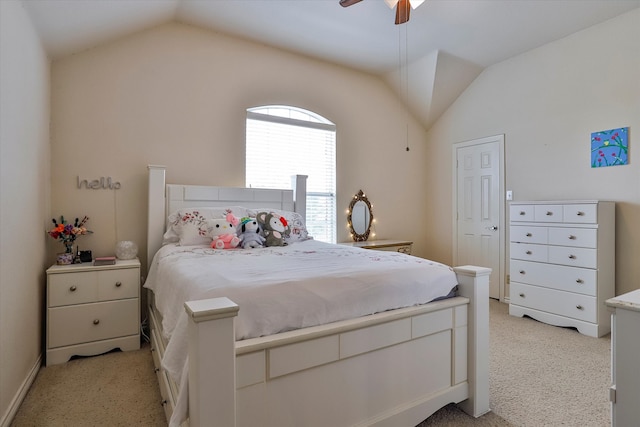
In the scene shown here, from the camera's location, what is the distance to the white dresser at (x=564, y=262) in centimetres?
279

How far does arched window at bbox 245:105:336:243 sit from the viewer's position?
3.56 metres

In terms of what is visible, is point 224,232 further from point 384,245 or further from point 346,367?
point 384,245

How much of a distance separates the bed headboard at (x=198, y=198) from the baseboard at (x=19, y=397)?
98cm

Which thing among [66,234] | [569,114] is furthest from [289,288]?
[569,114]

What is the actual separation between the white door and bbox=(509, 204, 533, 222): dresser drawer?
1.71 ft

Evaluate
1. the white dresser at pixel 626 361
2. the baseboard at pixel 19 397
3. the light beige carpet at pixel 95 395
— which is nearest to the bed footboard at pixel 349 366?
the white dresser at pixel 626 361

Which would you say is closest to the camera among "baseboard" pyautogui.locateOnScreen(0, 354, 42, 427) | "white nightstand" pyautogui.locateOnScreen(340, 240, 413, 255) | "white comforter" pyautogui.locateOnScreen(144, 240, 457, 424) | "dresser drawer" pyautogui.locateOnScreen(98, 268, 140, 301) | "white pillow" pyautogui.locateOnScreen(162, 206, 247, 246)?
"white comforter" pyautogui.locateOnScreen(144, 240, 457, 424)

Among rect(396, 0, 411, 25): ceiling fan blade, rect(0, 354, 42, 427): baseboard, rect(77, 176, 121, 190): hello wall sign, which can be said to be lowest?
rect(0, 354, 42, 427): baseboard

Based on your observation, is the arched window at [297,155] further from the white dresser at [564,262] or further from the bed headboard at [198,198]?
the white dresser at [564,262]

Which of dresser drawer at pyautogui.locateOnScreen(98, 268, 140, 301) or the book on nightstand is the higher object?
the book on nightstand

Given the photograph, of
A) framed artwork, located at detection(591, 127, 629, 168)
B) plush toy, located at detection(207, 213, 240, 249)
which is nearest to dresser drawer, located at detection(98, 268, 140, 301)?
plush toy, located at detection(207, 213, 240, 249)

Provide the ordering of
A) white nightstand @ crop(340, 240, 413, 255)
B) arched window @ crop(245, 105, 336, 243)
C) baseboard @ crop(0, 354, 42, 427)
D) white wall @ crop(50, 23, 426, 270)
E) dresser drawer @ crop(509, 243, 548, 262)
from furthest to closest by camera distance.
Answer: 1. white nightstand @ crop(340, 240, 413, 255)
2. arched window @ crop(245, 105, 336, 243)
3. dresser drawer @ crop(509, 243, 548, 262)
4. white wall @ crop(50, 23, 426, 270)
5. baseboard @ crop(0, 354, 42, 427)

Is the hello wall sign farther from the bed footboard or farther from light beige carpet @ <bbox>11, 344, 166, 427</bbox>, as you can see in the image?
the bed footboard

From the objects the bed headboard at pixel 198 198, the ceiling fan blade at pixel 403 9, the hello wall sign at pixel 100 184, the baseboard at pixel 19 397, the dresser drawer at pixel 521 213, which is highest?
the ceiling fan blade at pixel 403 9
